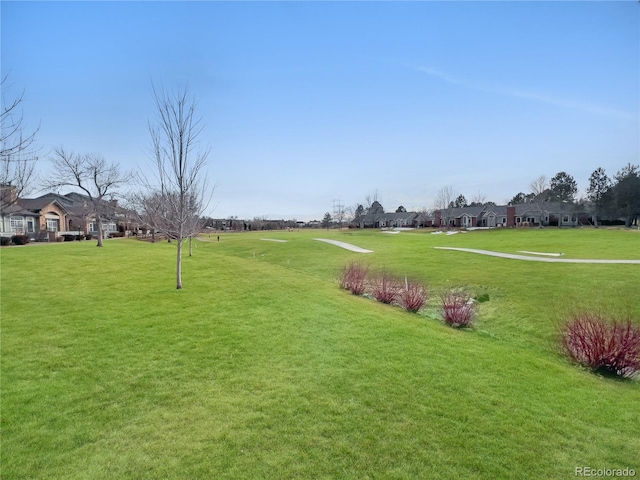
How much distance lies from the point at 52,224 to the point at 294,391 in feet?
163

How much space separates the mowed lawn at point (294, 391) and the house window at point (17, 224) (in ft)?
110

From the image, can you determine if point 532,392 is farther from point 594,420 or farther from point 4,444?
point 4,444

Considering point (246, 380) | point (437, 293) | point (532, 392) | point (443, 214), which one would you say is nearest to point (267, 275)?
point (437, 293)

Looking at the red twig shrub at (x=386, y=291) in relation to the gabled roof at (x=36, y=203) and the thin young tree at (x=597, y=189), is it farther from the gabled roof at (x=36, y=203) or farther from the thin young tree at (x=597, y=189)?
the thin young tree at (x=597, y=189)

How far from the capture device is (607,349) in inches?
259

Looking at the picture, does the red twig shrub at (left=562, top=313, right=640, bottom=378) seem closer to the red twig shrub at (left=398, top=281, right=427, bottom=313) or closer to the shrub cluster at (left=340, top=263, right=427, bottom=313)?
the red twig shrub at (left=398, top=281, right=427, bottom=313)

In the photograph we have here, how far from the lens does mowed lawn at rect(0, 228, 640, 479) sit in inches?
142

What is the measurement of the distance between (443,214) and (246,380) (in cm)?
6911

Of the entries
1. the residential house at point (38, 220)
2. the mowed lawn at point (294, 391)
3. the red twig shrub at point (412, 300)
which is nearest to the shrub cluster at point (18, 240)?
the residential house at point (38, 220)

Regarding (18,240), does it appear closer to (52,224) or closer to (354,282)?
(52,224)

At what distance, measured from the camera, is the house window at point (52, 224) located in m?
41.2

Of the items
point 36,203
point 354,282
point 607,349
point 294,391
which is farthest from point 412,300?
point 36,203

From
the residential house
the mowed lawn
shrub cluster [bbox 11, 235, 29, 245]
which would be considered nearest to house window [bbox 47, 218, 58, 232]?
the residential house

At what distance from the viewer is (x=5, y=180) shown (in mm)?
5840
